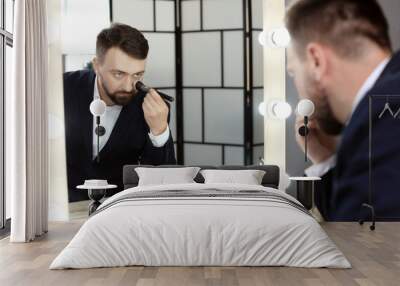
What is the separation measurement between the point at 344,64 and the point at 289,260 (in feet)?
8.17

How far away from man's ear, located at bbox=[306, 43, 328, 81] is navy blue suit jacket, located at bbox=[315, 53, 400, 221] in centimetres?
50

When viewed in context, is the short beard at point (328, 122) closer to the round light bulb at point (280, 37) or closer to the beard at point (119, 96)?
the round light bulb at point (280, 37)

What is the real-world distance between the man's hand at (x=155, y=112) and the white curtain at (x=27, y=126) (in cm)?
125

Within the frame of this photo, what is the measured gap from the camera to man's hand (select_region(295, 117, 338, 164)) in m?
6.84

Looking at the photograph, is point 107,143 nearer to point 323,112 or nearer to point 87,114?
point 87,114

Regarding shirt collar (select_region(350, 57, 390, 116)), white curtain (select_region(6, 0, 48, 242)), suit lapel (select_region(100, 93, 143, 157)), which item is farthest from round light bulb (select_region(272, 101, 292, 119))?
white curtain (select_region(6, 0, 48, 242))

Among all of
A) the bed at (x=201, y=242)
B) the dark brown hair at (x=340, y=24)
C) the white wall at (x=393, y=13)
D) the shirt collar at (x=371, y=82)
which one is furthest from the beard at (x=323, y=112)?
the bed at (x=201, y=242)

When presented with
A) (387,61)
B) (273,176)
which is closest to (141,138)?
(273,176)

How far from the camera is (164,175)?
268 inches

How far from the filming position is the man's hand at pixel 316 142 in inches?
269

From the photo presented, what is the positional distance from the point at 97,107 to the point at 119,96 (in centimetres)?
29

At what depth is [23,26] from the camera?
6.00m

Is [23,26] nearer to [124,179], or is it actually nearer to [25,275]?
[124,179]

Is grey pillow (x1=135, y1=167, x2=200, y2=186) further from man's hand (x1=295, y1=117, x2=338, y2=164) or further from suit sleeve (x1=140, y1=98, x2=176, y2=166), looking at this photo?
man's hand (x1=295, y1=117, x2=338, y2=164)
